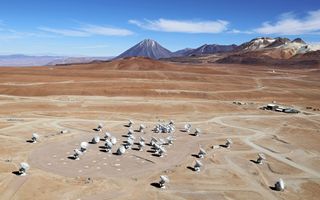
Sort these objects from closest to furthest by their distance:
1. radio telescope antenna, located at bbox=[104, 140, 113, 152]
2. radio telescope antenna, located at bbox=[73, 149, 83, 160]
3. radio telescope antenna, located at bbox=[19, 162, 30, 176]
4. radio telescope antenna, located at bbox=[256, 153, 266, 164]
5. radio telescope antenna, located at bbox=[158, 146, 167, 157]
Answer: radio telescope antenna, located at bbox=[19, 162, 30, 176] → radio telescope antenna, located at bbox=[73, 149, 83, 160] → radio telescope antenna, located at bbox=[256, 153, 266, 164] → radio telescope antenna, located at bbox=[158, 146, 167, 157] → radio telescope antenna, located at bbox=[104, 140, 113, 152]

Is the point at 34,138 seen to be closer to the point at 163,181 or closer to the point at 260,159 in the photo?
the point at 163,181

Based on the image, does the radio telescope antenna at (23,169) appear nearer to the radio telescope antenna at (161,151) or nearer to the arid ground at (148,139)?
the arid ground at (148,139)

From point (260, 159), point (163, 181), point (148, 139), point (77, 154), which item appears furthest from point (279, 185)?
point (148, 139)

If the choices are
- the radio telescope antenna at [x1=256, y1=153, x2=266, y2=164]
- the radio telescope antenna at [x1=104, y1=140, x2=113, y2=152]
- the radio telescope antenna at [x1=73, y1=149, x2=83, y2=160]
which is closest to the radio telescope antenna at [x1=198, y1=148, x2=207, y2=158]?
the radio telescope antenna at [x1=256, y1=153, x2=266, y2=164]

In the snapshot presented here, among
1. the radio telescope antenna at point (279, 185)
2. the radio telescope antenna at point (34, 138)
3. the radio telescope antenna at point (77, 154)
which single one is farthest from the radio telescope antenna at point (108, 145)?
the radio telescope antenna at point (279, 185)

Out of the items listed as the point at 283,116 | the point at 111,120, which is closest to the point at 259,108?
the point at 283,116

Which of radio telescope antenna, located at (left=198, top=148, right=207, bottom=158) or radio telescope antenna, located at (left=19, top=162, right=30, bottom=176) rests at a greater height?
radio telescope antenna, located at (left=19, top=162, right=30, bottom=176)

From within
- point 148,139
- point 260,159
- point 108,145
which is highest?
point 108,145

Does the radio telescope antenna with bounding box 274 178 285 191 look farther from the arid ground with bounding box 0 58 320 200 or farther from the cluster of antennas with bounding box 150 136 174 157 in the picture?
the cluster of antennas with bounding box 150 136 174 157
